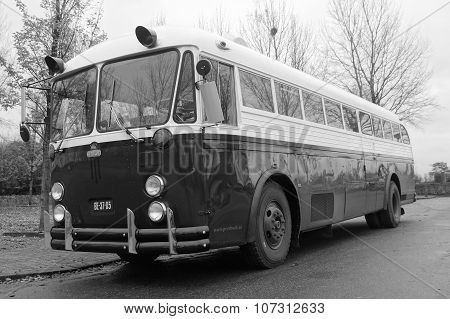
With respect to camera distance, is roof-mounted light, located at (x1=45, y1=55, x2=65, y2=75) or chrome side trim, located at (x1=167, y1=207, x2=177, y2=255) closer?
chrome side trim, located at (x1=167, y1=207, x2=177, y2=255)

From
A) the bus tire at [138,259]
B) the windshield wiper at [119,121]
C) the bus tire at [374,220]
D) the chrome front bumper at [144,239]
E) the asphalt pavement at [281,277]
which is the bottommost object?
the asphalt pavement at [281,277]

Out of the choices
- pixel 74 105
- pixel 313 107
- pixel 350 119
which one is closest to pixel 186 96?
pixel 74 105

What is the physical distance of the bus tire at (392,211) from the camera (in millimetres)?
11625

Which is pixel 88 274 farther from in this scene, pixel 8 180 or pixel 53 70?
pixel 8 180

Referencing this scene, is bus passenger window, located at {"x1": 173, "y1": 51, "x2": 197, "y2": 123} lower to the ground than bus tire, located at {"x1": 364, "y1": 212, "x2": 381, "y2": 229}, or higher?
higher

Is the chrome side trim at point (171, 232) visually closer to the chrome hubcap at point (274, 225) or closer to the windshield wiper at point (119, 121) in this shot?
the windshield wiper at point (119, 121)

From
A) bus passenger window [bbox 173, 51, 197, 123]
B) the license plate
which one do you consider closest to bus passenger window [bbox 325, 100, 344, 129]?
bus passenger window [bbox 173, 51, 197, 123]

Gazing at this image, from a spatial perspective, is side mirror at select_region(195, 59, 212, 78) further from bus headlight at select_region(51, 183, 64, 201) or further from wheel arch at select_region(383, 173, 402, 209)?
wheel arch at select_region(383, 173, 402, 209)

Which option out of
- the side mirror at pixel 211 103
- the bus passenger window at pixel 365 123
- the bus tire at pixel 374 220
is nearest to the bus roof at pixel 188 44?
the side mirror at pixel 211 103

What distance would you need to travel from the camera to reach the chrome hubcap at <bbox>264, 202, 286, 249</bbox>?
6.49 m

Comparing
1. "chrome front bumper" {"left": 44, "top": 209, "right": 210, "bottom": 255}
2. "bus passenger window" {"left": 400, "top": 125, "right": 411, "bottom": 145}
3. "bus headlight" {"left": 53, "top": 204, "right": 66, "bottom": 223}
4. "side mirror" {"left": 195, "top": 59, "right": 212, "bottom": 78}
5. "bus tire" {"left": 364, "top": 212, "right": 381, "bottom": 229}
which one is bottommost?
"bus tire" {"left": 364, "top": 212, "right": 381, "bottom": 229}

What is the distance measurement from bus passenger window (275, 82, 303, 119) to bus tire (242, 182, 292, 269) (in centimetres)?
123

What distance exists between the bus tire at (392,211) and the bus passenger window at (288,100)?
515 cm
